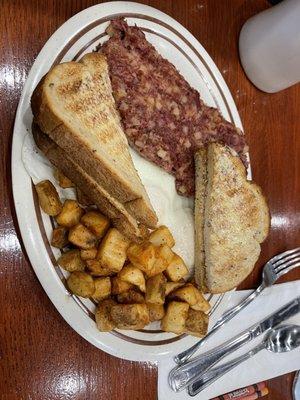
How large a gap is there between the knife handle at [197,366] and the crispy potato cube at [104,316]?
0.44 m

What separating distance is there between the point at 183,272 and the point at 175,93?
57 centimetres

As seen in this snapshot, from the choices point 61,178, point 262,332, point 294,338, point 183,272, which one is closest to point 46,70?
point 61,178

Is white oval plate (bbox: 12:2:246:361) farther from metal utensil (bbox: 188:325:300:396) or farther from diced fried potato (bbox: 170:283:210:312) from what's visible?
metal utensil (bbox: 188:325:300:396)

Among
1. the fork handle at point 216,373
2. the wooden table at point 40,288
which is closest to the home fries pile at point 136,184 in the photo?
the wooden table at point 40,288

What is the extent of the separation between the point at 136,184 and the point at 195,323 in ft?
1.58

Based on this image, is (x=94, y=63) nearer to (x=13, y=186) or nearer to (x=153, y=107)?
(x=153, y=107)

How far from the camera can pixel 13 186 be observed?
4.26ft

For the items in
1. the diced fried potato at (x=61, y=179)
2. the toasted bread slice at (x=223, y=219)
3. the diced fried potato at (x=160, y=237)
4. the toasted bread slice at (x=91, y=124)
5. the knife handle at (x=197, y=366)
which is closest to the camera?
the toasted bread slice at (x=91, y=124)

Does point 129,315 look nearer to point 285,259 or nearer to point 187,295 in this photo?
point 187,295

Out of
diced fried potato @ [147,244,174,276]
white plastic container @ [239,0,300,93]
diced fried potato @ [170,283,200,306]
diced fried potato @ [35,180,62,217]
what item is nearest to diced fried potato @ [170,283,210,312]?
diced fried potato @ [170,283,200,306]

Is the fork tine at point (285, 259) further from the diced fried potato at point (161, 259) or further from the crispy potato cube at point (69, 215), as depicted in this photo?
the crispy potato cube at point (69, 215)

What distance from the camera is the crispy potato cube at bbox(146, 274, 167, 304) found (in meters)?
1.41

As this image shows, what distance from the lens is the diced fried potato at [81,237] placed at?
1318 millimetres

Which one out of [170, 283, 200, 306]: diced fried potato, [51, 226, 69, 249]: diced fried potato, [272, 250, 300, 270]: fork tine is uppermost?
[51, 226, 69, 249]: diced fried potato
